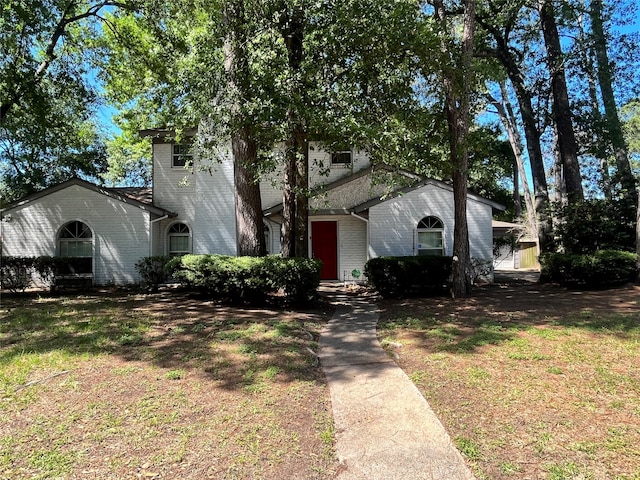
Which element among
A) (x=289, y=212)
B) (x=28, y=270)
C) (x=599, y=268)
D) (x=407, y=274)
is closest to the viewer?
(x=289, y=212)

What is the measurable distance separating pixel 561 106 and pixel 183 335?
16.1 metres

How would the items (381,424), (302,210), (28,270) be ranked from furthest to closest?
(28,270) → (302,210) → (381,424)

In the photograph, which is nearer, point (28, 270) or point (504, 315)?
point (504, 315)

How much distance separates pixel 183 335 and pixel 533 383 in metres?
5.09

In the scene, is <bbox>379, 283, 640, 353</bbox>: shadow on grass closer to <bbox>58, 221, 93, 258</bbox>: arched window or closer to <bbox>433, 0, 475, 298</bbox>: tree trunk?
<bbox>433, 0, 475, 298</bbox>: tree trunk

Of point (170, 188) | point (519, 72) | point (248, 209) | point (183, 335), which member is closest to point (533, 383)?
point (183, 335)

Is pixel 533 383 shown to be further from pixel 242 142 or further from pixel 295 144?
pixel 242 142

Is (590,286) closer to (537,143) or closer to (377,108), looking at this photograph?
(537,143)

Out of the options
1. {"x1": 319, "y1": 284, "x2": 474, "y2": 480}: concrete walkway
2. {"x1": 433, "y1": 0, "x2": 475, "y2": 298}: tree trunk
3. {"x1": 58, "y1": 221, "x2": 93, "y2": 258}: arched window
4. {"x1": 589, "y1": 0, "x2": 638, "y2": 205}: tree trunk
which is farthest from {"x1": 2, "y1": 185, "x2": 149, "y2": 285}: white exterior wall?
{"x1": 589, "y1": 0, "x2": 638, "y2": 205}: tree trunk

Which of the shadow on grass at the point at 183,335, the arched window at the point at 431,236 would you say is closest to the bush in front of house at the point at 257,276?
the shadow on grass at the point at 183,335

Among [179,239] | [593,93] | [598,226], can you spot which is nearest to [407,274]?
[598,226]

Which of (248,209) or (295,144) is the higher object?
(295,144)

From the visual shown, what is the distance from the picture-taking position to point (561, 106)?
15.4 meters

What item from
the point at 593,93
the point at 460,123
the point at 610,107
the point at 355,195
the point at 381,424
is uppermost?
the point at 593,93
